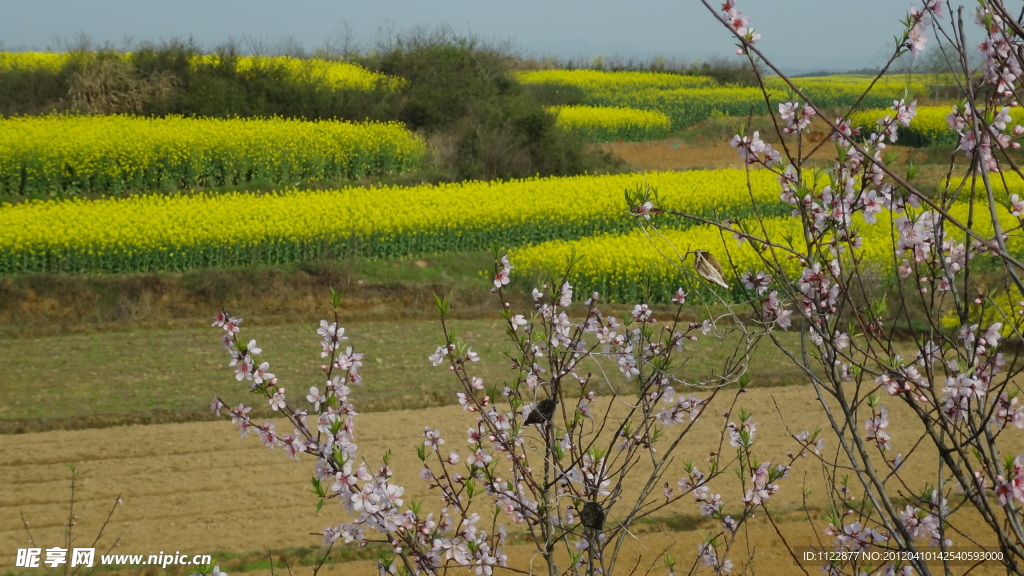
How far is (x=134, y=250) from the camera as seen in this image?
13.6 metres

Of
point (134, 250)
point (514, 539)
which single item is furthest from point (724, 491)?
point (134, 250)

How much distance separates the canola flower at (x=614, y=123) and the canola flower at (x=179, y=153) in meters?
8.25

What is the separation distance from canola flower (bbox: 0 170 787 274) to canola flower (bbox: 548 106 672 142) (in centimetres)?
952

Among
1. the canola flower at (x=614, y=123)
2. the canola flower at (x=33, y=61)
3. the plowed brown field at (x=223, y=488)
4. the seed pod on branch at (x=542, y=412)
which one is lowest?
the plowed brown field at (x=223, y=488)

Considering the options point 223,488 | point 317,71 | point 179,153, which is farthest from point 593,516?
point 317,71

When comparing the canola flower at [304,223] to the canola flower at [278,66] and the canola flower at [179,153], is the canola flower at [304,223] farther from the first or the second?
the canola flower at [278,66]

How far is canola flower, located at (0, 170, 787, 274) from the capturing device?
1348 centimetres

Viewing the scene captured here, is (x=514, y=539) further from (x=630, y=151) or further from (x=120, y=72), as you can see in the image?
(x=630, y=151)

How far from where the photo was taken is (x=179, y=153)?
60.8ft

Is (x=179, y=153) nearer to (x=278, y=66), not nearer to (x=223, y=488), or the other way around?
(x=278, y=66)

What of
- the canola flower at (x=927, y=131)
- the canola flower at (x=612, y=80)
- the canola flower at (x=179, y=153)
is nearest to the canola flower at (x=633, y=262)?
the canola flower at (x=179, y=153)

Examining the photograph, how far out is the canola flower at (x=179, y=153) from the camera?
17406mm

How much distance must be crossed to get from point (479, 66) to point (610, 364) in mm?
18859

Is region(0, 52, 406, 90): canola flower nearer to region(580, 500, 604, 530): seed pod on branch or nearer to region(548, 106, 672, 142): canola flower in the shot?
region(548, 106, 672, 142): canola flower
